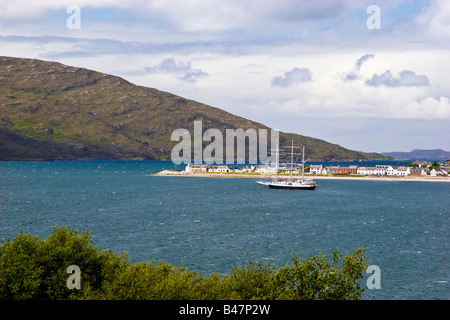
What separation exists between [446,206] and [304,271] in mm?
118851

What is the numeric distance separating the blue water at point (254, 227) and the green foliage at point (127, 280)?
1781 cm

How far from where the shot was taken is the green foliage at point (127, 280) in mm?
36844

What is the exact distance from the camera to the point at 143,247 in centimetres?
7581

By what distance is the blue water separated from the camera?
66562 millimetres

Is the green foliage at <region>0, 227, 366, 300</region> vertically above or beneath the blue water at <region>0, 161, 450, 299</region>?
above

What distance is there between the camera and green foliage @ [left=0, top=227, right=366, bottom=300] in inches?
1451

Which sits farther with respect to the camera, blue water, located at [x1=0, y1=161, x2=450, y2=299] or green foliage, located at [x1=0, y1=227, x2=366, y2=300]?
blue water, located at [x1=0, y1=161, x2=450, y2=299]

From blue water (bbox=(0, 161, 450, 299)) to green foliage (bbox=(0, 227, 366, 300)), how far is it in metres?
17.8
